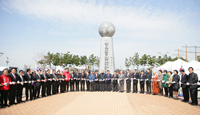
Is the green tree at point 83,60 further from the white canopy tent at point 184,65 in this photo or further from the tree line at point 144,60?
the white canopy tent at point 184,65

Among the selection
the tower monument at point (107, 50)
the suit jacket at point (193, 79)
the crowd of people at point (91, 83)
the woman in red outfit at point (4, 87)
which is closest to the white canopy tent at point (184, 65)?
the crowd of people at point (91, 83)

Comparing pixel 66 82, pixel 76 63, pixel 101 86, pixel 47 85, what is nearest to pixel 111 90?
pixel 101 86

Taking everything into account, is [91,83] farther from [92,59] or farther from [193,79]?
[92,59]

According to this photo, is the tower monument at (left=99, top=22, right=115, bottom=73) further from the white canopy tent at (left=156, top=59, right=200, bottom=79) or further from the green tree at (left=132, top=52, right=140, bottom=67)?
the green tree at (left=132, top=52, right=140, bottom=67)

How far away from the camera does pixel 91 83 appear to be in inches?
514

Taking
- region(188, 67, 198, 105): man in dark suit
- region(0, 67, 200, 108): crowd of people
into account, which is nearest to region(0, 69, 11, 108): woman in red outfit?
region(0, 67, 200, 108): crowd of people

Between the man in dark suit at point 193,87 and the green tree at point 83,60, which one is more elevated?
the green tree at point 83,60

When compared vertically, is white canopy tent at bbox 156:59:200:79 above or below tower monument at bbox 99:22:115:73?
below

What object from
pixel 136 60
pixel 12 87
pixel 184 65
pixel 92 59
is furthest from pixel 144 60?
pixel 12 87

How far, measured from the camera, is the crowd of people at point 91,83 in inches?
316

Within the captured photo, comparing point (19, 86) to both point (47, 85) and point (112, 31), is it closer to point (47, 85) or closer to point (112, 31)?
point (47, 85)

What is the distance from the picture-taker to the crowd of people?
803 centimetres

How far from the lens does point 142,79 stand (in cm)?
1207

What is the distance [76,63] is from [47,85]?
32.4 m
